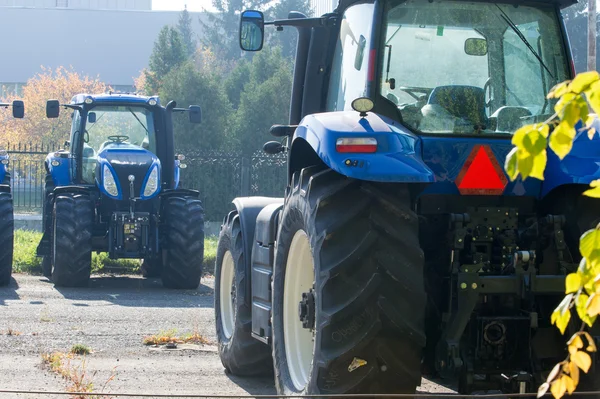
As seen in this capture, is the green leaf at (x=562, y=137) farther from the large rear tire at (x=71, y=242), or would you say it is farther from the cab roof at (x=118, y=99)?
the cab roof at (x=118, y=99)

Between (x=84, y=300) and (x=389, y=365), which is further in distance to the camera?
(x=84, y=300)

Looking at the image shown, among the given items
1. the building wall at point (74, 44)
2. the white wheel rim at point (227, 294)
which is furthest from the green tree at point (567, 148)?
the building wall at point (74, 44)

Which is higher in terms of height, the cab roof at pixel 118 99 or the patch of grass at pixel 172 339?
the cab roof at pixel 118 99

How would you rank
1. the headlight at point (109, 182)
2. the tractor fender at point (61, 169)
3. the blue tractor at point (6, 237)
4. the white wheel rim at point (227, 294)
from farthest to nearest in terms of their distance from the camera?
the tractor fender at point (61, 169) → the headlight at point (109, 182) → the blue tractor at point (6, 237) → the white wheel rim at point (227, 294)

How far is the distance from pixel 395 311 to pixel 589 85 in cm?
266

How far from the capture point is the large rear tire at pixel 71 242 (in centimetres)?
1391

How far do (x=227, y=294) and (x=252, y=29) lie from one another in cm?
252

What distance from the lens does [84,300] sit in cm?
1292

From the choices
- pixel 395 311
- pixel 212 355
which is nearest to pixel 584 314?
pixel 395 311

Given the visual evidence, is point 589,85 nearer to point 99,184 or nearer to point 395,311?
point 395,311

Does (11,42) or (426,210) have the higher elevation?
(11,42)

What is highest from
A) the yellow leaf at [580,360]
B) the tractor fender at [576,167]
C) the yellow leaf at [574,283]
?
the tractor fender at [576,167]

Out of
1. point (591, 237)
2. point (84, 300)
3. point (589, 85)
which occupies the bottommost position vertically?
point (84, 300)

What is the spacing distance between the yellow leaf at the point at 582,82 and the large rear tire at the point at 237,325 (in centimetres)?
520
